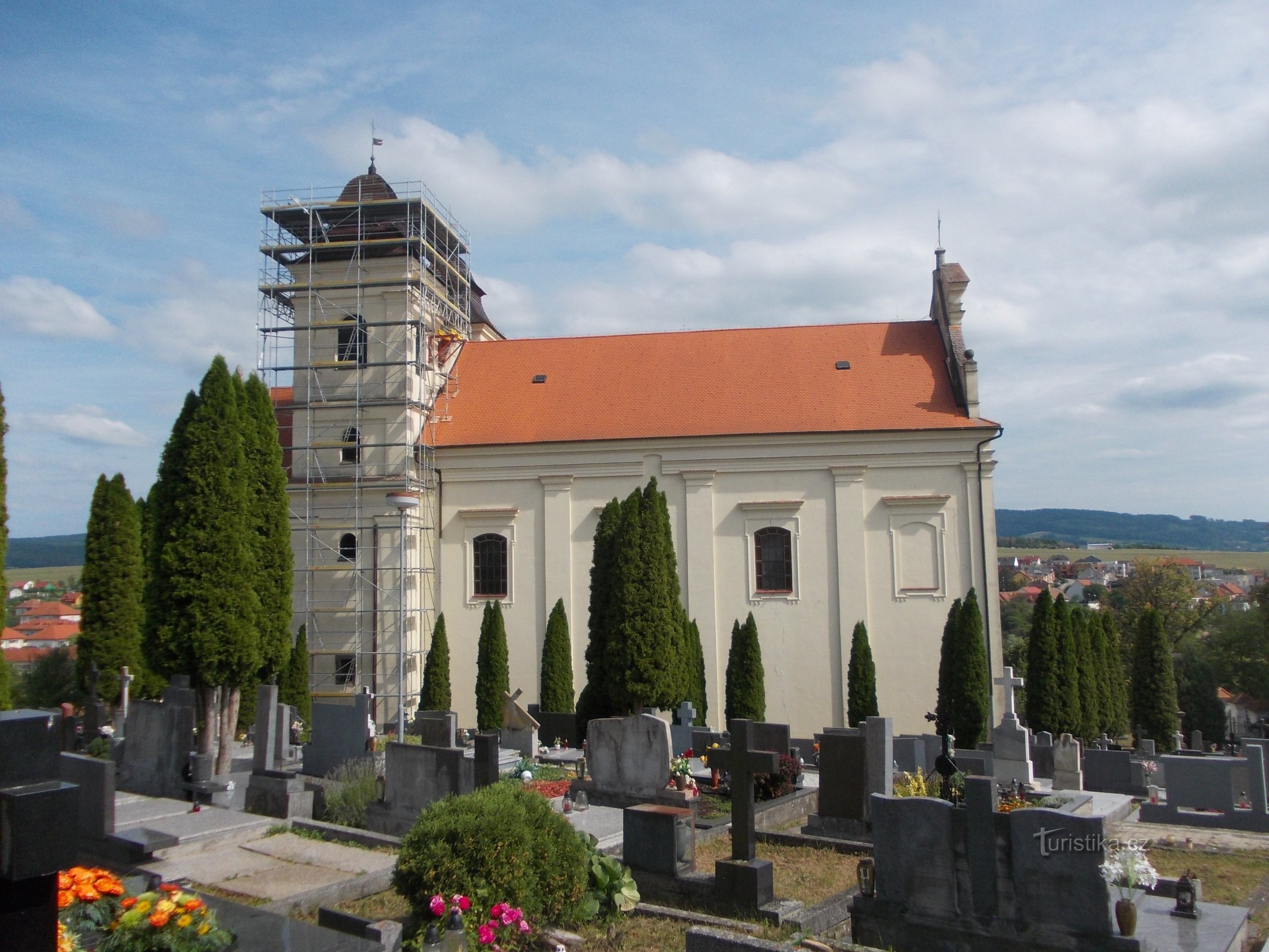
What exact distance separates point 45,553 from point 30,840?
168 metres

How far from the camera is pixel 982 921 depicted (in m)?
6.92

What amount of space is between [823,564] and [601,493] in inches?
235

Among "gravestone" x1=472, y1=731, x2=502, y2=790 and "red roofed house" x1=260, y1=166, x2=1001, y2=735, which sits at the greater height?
"red roofed house" x1=260, y1=166, x2=1001, y2=735

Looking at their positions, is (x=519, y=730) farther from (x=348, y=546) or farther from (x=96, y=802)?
(x=96, y=802)

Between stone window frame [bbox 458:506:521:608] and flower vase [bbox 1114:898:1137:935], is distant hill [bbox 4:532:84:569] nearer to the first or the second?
stone window frame [bbox 458:506:521:608]

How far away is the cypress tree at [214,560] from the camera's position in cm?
1283

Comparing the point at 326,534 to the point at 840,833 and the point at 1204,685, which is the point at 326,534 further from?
the point at 1204,685

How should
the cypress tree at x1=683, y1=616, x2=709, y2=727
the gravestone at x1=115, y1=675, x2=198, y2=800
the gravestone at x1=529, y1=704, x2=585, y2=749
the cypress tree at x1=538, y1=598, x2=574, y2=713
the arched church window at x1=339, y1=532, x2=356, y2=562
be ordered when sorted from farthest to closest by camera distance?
the arched church window at x1=339, y1=532, x2=356, y2=562
the cypress tree at x1=538, y1=598, x2=574, y2=713
the cypress tree at x1=683, y1=616, x2=709, y2=727
the gravestone at x1=529, y1=704, x2=585, y2=749
the gravestone at x1=115, y1=675, x2=198, y2=800

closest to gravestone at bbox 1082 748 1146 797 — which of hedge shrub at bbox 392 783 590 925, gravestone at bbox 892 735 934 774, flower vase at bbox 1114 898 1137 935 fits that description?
gravestone at bbox 892 735 934 774

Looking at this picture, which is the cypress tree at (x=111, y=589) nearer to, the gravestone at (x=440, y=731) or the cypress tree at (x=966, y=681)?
the gravestone at (x=440, y=731)

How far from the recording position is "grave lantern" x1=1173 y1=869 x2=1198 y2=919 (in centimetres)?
722

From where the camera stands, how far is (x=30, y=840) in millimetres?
3266

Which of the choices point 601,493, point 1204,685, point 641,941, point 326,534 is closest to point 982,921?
point 641,941

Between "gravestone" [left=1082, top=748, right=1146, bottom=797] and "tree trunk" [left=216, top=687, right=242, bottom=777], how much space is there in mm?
13823
